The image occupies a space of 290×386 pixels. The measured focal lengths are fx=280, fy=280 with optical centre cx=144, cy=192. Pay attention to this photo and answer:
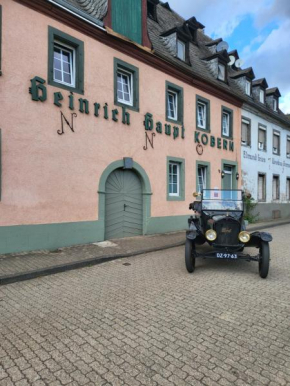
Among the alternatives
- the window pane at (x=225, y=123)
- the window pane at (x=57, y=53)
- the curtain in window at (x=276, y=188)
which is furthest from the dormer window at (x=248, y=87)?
the window pane at (x=57, y=53)

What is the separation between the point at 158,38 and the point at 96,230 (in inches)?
354

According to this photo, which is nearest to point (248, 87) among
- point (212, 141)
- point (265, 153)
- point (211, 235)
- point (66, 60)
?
point (265, 153)

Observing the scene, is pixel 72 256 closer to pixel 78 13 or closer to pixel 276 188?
pixel 78 13

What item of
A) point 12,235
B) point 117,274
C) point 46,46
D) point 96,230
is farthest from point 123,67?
point 117,274

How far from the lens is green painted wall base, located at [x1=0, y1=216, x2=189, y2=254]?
690 cm

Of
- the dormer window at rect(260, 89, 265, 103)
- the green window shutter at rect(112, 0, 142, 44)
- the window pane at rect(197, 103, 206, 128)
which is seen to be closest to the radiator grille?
the green window shutter at rect(112, 0, 142, 44)

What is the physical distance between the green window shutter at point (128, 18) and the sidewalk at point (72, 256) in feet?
23.4

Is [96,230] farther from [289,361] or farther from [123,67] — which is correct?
[289,361]

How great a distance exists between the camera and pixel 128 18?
991 centimetres

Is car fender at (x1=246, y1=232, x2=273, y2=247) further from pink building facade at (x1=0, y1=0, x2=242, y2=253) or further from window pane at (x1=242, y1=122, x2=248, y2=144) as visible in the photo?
window pane at (x1=242, y1=122, x2=248, y2=144)

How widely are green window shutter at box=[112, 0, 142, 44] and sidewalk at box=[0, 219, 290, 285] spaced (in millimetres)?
7139

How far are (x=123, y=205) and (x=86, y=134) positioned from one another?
281 centimetres

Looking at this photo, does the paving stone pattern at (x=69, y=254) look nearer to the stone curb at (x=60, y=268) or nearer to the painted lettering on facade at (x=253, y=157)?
the stone curb at (x=60, y=268)

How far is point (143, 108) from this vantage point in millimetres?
10328
